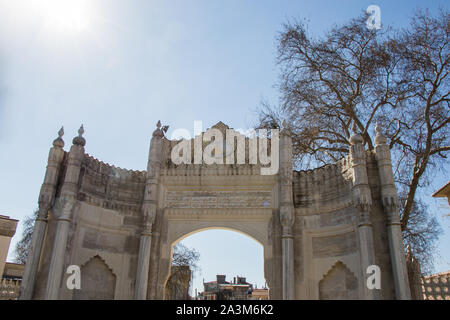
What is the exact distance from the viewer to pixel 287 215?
1222 cm

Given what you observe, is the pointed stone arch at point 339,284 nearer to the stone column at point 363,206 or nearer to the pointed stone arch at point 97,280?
the stone column at point 363,206

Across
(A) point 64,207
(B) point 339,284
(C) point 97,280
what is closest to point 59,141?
(A) point 64,207

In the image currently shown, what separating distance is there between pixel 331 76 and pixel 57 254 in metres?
13.2

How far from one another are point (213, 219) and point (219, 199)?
0.72m

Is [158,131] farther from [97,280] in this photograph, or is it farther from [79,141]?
[97,280]

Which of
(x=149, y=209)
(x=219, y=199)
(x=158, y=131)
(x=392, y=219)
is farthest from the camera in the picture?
(x=158, y=131)

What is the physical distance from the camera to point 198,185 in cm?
1345

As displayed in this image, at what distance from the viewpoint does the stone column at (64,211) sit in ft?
36.0

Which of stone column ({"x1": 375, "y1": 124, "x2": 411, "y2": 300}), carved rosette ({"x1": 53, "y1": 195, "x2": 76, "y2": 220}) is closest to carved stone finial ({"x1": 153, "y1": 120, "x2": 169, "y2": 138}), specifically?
carved rosette ({"x1": 53, "y1": 195, "x2": 76, "y2": 220})

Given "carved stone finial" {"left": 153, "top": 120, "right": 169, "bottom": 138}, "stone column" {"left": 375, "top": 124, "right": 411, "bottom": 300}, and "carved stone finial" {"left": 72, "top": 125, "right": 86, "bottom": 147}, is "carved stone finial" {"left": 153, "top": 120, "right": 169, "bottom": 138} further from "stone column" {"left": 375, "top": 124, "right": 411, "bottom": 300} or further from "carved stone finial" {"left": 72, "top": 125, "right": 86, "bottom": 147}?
"stone column" {"left": 375, "top": 124, "right": 411, "bottom": 300}

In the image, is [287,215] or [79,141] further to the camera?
[79,141]

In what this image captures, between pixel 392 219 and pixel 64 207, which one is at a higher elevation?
pixel 64 207

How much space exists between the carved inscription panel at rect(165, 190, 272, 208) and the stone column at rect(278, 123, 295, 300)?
0.65m
